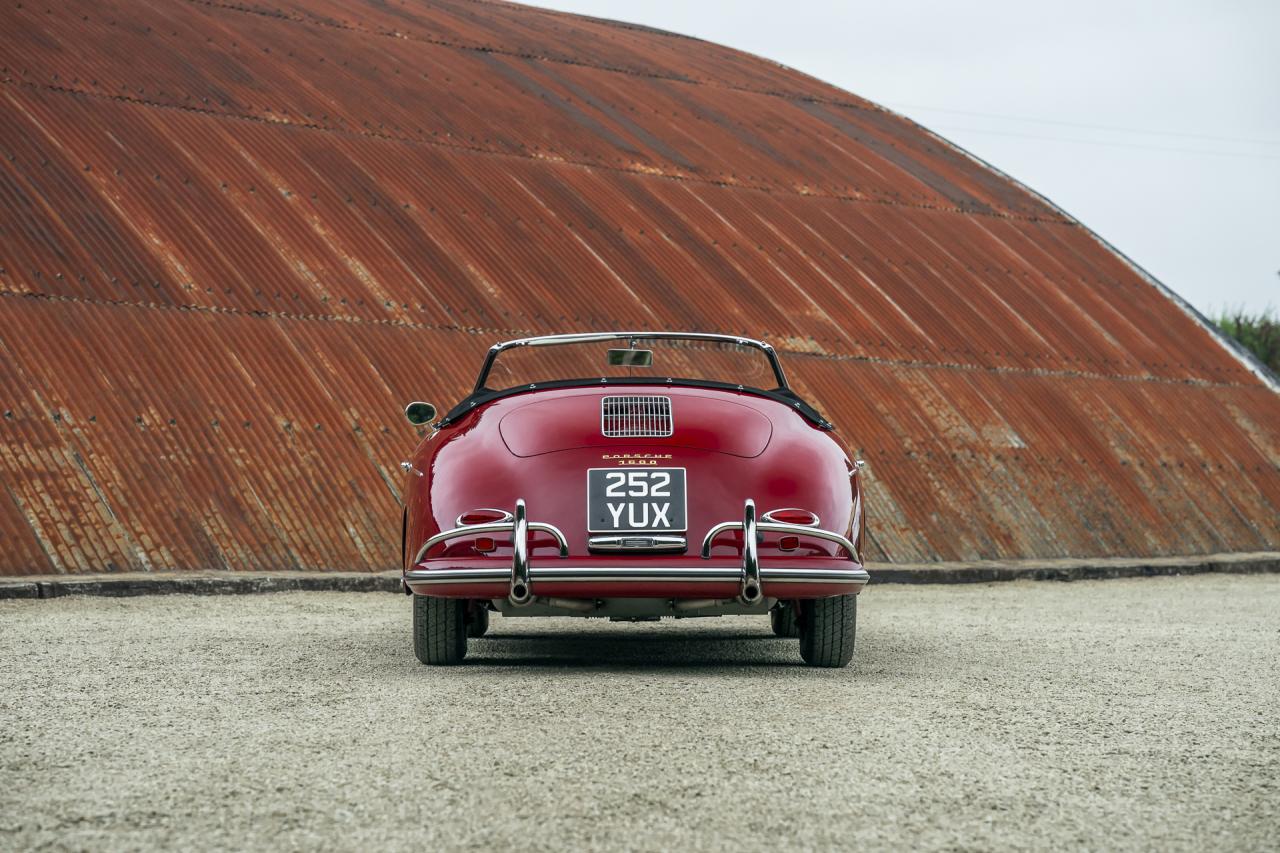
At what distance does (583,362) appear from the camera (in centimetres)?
843

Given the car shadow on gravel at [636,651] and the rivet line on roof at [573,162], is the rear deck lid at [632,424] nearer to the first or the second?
the car shadow on gravel at [636,651]

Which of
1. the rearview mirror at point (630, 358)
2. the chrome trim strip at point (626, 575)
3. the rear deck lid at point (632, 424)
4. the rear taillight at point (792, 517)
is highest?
the rearview mirror at point (630, 358)

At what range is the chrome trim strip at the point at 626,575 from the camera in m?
5.47

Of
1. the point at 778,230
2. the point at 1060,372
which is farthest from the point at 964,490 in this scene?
the point at 778,230

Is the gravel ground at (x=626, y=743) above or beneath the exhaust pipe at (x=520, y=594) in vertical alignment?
beneath

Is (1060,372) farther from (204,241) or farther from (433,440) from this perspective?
(433,440)

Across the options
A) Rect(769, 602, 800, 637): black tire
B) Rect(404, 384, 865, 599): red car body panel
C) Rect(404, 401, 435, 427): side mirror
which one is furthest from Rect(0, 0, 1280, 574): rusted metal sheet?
Rect(404, 384, 865, 599): red car body panel

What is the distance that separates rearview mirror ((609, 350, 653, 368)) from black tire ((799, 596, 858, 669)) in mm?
1326

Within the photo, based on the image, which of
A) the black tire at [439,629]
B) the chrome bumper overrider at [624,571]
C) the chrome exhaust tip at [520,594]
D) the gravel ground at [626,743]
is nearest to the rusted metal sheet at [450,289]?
the gravel ground at [626,743]

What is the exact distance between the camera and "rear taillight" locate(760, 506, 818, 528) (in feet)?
18.6

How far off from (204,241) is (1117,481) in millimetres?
10272

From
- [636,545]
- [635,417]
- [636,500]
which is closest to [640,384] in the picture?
[635,417]

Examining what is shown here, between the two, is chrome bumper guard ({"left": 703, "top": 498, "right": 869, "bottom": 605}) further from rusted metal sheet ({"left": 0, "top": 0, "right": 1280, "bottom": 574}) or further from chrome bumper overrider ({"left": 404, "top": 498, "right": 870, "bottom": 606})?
rusted metal sheet ({"left": 0, "top": 0, "right": 1280, "bottom": 574})

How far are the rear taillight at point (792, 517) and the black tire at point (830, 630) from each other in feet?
2.02
